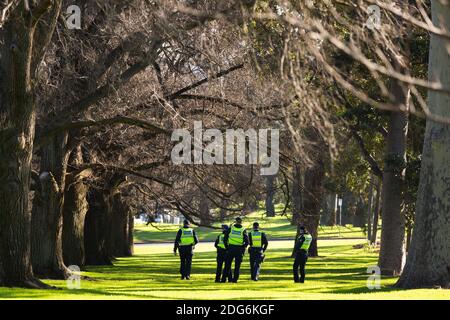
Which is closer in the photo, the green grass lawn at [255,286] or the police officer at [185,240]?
the green grass lawn at [255,286]

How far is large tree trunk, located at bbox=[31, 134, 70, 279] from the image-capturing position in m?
26.2

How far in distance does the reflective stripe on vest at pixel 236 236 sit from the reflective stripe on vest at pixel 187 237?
1312 mm

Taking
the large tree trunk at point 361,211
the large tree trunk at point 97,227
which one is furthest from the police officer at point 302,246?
the large tree trunk at point 361,211

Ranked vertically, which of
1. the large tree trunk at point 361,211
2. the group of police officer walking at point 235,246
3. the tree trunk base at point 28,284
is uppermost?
the large tree trunk at point 361,211

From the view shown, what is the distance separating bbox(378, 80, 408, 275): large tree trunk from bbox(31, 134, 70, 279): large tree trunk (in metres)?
10.1

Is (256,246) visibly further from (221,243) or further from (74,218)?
(74,218)

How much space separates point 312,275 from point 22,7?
17569 millimetres

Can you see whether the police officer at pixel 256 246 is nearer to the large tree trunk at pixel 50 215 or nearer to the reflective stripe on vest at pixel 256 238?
the reflective stripe on vest at pixel 256 238

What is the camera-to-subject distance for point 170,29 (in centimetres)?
1827

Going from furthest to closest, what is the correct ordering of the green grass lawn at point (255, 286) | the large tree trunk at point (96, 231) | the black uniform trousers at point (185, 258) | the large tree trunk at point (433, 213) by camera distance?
the large tree trunk at point (96, 231) → the black uniform trousers at point (185, 258) → the large tree trunk at point (433, 213) → the green grass lawn at point (255, 286)

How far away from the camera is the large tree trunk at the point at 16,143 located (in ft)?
62.9

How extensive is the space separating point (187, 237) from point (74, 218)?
5.63 meters

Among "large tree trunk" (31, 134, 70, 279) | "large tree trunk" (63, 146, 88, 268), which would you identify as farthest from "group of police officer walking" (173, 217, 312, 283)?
"large tree trunk" (63, 146, 88, 268)

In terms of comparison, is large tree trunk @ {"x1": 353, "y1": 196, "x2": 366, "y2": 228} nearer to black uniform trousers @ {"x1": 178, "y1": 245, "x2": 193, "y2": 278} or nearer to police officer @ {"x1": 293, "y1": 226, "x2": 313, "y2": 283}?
black uniform trousers @ {"x1": 178, "y1": 245, "x2": 193, "y2": 278}
